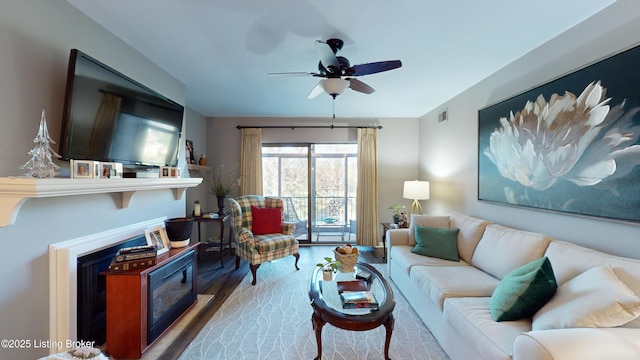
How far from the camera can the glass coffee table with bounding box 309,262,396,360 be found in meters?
1.58

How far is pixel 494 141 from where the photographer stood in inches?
107

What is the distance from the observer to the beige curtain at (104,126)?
5.76 ft

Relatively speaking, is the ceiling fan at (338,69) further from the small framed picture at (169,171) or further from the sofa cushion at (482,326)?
the sofa cushion at (482,326)

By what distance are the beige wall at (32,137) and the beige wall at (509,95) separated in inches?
147

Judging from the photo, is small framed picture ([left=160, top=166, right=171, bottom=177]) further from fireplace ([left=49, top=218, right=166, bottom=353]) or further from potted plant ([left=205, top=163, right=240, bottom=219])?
potted plant ([left=205, top=163, right=240, bottom=219])

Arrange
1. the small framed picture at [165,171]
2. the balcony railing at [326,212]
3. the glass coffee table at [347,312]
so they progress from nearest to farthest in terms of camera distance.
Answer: the glass coffee table at [347,312]
the small framed picture at [165,171]
the balcony railing at [326,212]

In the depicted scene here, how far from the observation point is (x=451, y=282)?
2.04 m

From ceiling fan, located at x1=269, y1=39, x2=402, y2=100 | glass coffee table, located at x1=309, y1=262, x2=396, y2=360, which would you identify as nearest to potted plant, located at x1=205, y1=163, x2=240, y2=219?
ceiling fan, located at x1=269, y1=39, x2=402, y2=100

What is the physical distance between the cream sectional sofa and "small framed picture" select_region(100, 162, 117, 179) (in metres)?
2.70

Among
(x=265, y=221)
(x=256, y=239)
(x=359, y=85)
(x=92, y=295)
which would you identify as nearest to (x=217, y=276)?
(x=256, y=239)

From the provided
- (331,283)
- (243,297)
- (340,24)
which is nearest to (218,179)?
(243,297)

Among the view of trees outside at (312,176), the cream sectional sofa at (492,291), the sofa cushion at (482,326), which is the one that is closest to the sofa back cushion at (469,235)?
the cream sectional sofa at (492,291)

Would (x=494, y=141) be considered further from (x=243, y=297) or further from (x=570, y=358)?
(x=243, y=297)

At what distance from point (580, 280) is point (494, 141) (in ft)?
5.59
